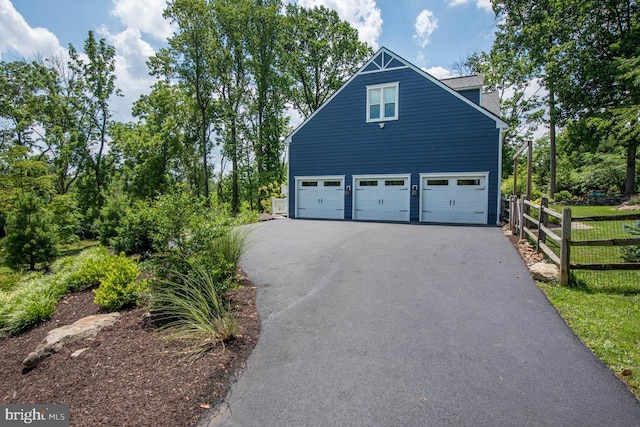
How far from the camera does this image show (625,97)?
16797 millimetres

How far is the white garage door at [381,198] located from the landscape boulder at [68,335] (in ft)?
38.3

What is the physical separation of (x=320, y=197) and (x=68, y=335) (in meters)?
12.7

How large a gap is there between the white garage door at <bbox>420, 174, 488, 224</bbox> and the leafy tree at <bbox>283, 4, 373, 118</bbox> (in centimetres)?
1339

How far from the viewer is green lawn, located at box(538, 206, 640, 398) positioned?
3131mm

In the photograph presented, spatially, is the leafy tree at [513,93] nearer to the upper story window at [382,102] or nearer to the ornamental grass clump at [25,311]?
the upper story window at [382,102]

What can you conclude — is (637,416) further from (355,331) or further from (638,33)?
(638,33)

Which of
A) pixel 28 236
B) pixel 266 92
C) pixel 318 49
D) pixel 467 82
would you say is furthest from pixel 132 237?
pixel 318 49

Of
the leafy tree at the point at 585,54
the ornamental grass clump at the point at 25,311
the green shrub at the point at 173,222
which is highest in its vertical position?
the leafy tree at the point at 585,54

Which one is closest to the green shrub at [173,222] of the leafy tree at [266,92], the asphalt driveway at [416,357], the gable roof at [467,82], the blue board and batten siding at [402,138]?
the asphalt driveway at [416,357]

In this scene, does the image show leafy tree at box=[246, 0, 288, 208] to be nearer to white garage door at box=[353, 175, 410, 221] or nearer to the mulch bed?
white garage door at box=[353, 175, 410, 221]

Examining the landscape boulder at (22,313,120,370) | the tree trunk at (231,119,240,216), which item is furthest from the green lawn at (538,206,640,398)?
the tree trunk at (231,119,240,216)

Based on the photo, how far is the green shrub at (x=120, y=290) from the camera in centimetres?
446

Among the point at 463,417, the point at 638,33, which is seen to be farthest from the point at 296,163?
the point at 638,33

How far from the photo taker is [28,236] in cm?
1101
